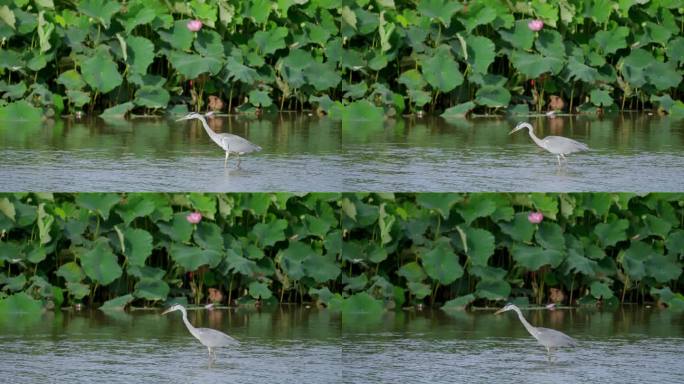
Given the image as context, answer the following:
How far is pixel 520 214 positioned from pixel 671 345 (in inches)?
54.8

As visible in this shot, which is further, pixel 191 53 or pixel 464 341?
pixel 191 53

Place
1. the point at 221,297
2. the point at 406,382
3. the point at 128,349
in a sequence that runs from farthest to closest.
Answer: the point at 221,297 → the point at 128,349 → the point at 406,382

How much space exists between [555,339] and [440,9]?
3.02 metres

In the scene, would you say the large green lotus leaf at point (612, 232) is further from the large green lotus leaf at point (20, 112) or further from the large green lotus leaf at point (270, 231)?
the large green lotus leaf at point (20, 112)

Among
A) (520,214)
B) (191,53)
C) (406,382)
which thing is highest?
(191,53)

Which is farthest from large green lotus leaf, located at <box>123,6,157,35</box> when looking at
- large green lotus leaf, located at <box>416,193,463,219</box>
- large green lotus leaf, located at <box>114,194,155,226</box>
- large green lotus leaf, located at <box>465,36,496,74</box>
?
large green lotus leaf, located at <box>416,193,463,219</box>

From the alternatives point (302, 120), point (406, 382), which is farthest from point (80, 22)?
point (406, 382)

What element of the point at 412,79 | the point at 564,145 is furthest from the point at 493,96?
the point at 564,145

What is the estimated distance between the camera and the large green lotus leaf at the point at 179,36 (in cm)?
1065

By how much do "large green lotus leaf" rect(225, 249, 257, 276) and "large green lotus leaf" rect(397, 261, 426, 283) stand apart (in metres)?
0.97

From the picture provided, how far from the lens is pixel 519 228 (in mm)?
9734

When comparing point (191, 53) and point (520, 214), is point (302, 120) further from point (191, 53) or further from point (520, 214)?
point (520, 214)

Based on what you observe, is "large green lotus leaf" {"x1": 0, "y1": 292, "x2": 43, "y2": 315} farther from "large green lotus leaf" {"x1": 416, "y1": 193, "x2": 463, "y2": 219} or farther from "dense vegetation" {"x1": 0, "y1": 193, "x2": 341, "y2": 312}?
"large green lotus leaf" {"x1": 416, "y1": 193, "x2": 463, "y2": 219}

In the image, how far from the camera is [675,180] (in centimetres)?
825
